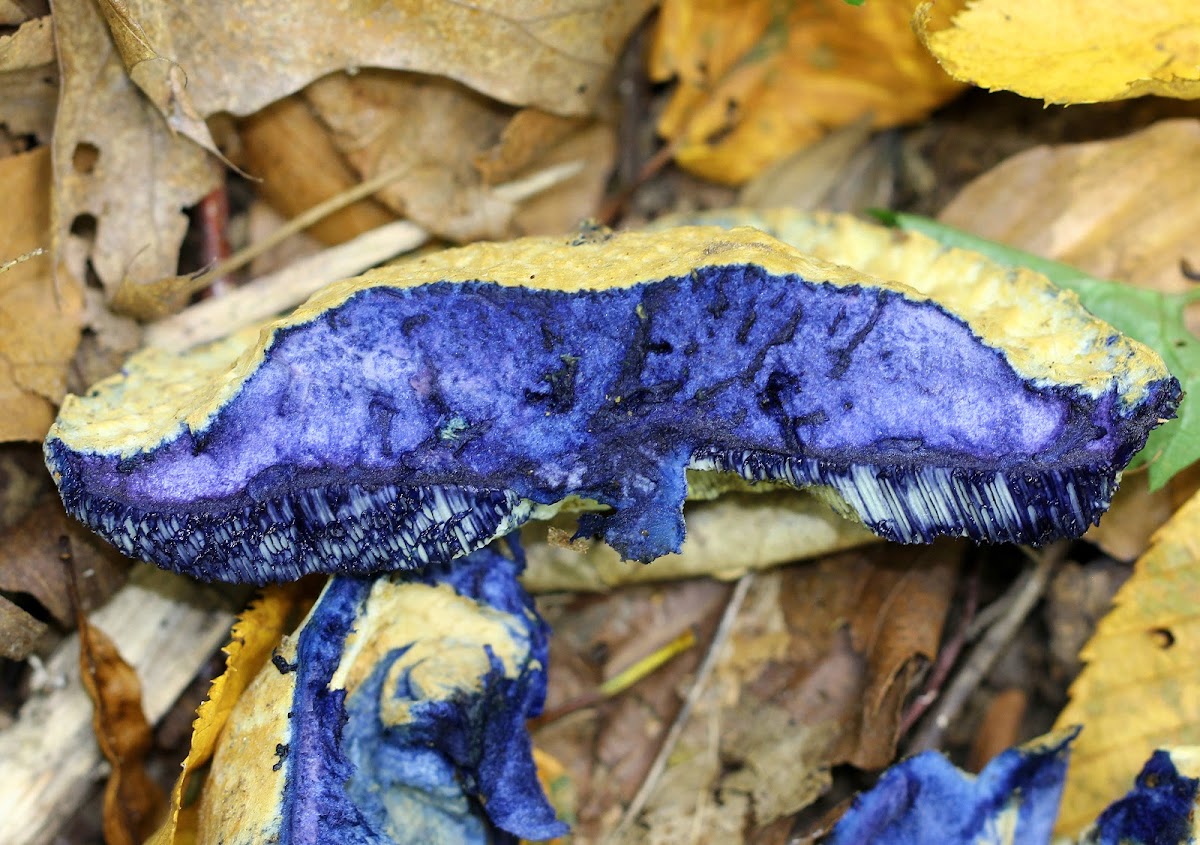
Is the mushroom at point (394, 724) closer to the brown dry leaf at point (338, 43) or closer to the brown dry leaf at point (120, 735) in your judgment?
the brown dry leaf at point (120, 735)

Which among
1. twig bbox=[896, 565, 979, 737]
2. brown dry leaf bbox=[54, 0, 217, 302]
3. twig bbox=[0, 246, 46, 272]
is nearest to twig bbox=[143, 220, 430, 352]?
brown dry leaf bbox=[54, 0, 217, 302]

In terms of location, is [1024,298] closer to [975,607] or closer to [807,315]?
[807,315]

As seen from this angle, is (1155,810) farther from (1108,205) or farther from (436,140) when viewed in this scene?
(436,140)

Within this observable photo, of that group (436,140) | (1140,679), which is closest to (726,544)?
(1140,679)

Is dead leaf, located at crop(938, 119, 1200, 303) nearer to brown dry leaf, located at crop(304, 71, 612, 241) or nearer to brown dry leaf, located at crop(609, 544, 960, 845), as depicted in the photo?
brown dry leaf, located at crop(609, 544, 960, 845)

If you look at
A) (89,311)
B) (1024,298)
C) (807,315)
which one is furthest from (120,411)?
(1024,298)
